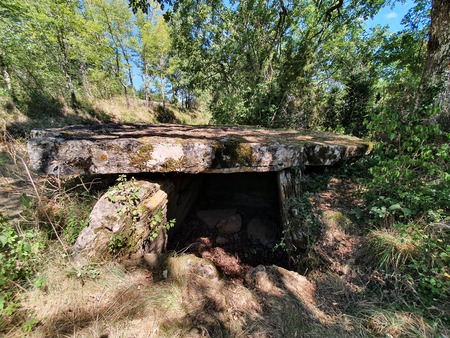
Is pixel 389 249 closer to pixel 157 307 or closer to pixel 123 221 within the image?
pixel 157 307

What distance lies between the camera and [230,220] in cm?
423

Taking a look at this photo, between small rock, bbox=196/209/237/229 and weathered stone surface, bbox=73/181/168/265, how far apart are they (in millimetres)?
1830

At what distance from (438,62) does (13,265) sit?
6.15 metres

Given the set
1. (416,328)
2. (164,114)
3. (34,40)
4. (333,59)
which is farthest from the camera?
(164,114)

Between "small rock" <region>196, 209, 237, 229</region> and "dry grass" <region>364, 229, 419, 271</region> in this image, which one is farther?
"small rock" <region>196, 209, 237, 229</region>

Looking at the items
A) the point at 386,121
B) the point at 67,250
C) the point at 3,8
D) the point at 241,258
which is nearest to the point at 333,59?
the point at 386,121

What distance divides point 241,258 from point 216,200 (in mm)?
1817

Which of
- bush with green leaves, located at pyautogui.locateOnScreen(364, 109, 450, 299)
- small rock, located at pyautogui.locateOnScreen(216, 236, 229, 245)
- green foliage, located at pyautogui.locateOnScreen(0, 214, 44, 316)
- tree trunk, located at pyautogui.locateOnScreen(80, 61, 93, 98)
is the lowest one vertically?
small rock, located at pyautogui.locateOnScreen(216, 236, 229, 245)

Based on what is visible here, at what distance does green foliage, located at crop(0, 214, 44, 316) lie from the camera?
140cm

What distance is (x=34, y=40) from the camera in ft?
25.3

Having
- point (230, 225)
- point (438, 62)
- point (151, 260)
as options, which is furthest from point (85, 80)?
point (438, 62)

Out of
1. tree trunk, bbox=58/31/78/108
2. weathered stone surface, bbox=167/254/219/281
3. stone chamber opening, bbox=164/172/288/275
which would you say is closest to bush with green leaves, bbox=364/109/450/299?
stone chamber opening, bbox=164/172/288/275

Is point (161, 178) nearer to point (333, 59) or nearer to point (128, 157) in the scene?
point (128, 157)

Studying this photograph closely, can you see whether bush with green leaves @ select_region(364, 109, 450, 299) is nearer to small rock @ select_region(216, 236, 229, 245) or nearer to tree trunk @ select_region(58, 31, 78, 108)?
small rock @ select_region(216, 236, 229, 245)
